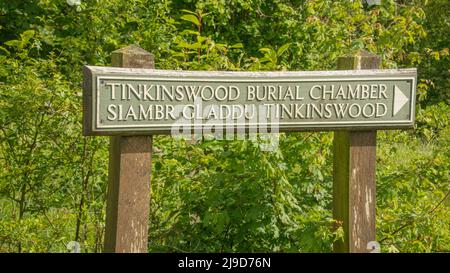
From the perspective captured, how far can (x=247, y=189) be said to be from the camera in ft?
13.0

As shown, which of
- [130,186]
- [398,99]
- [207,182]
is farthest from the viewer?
[207,182]

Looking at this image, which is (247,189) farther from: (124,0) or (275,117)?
(124,0)

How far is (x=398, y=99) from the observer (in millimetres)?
3488

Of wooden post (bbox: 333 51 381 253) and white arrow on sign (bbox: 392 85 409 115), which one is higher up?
white arrow on sign (bbox: 392 85 409 115)

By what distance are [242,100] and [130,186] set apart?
25.8 inches

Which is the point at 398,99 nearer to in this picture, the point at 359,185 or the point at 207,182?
the point at 359,185

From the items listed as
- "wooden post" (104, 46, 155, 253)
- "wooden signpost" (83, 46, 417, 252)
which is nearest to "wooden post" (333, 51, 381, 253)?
"wooden signpost" (83, 46, 417, 252)

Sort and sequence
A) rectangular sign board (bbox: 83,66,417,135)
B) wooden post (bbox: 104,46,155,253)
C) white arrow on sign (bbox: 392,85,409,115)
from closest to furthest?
1. rectangular sign board (bbox: 83,66,417,135)
2. wooden post (bbox: 104,46,155,253)
3. white arrow on sign (bbox: 392,85,409,115)

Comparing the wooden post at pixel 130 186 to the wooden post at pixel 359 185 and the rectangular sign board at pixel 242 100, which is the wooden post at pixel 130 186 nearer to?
the rectangular sign board at pixel 242 100

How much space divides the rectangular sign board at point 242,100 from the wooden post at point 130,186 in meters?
0.08

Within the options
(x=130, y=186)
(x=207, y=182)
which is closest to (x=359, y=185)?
(x=207, y=182)

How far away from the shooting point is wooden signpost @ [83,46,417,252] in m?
3.14

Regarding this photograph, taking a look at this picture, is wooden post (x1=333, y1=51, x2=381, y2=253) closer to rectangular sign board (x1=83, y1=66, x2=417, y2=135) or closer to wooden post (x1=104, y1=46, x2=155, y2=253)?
rectangular sign board (x1=83, y1=66, x2=417, y2=135)

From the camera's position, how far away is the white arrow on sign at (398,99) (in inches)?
137
